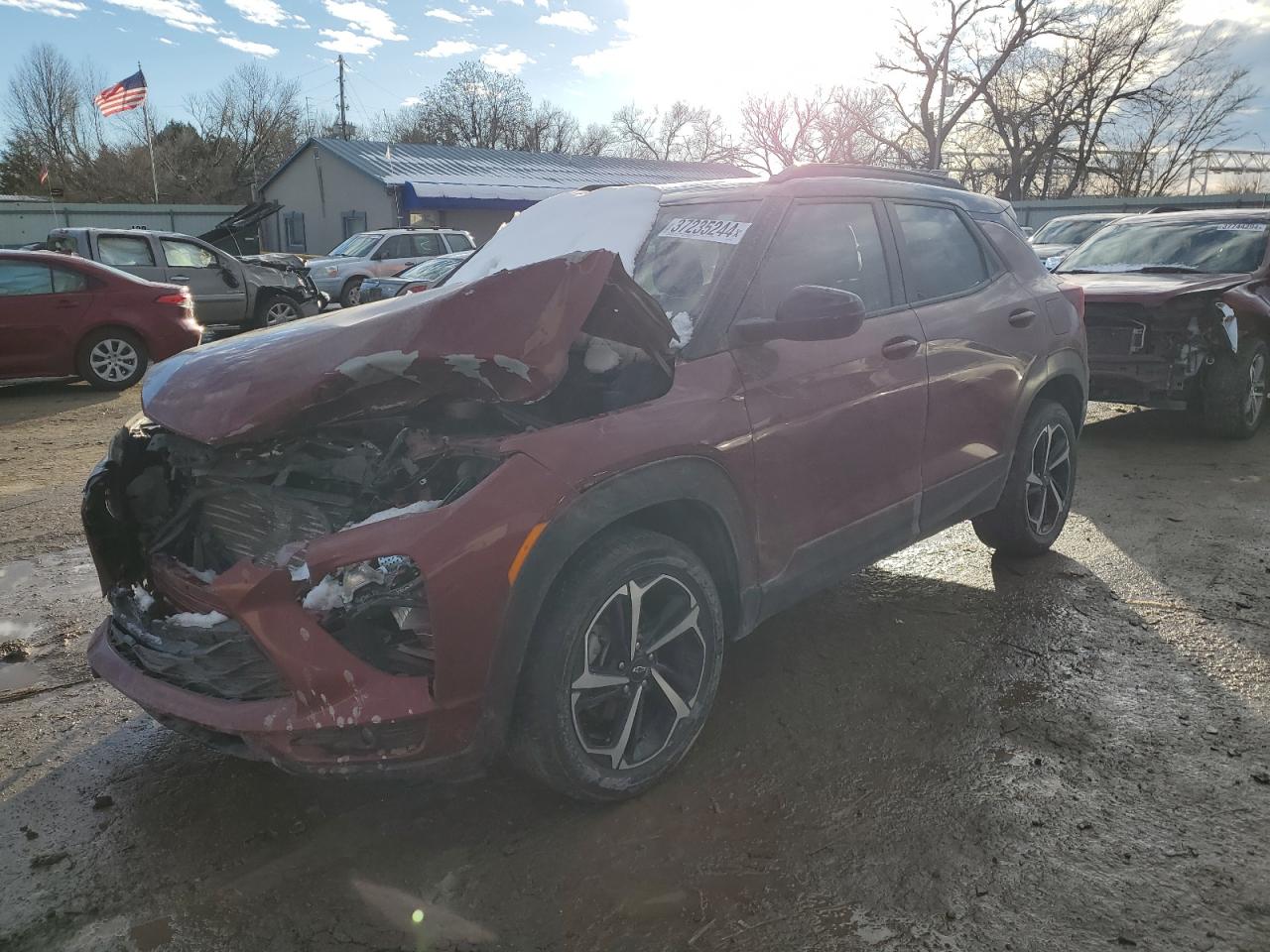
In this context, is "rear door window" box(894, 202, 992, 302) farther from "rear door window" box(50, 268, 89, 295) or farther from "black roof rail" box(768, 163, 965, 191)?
"rear door window" box(50, 268, 89, 295)

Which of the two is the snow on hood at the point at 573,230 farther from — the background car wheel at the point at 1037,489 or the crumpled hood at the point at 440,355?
the background car wheel at the point at 1037,489

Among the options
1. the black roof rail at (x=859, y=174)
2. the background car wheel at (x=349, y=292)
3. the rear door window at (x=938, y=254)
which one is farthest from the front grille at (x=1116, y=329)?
the background car wheel at (x=349, y=292)

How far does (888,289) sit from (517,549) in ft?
6.80

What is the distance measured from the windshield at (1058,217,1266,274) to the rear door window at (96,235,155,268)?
39.0 ft

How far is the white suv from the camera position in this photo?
57.5 feet

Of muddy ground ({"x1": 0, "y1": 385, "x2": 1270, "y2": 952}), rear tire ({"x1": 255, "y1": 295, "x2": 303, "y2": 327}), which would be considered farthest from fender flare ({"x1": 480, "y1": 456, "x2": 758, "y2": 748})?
rear tire ({"x1": 255, "y1": 295, "x2": 303, "y2": 327})

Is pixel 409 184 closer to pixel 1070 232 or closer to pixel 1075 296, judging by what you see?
pixel 1070 232

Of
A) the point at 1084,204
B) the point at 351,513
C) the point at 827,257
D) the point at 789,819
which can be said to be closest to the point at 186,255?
the point at 827,257

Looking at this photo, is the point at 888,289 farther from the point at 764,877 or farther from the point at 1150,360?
the point at 1150,360

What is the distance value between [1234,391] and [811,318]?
19.3ft

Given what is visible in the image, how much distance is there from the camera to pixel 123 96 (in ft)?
89.7

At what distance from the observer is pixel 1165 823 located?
8.46 feet

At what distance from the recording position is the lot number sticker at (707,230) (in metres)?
3.22

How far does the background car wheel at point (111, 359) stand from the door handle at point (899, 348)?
9.37 meters
